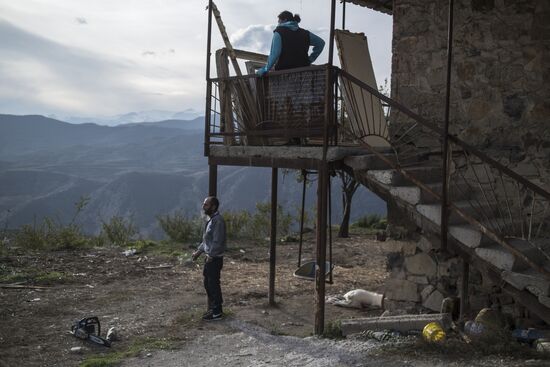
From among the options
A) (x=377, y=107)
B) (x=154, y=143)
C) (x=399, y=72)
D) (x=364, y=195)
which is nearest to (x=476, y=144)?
(x=399, y=72)

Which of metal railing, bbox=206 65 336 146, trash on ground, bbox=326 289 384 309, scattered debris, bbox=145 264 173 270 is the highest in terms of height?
metal railing, bbox=206 65 336 146

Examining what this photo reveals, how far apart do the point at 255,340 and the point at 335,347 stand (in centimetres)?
123

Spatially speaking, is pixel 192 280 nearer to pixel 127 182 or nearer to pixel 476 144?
pixel 476 144

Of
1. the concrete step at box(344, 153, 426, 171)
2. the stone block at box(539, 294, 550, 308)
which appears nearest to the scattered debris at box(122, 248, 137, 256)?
the concrete step at box(344, 153, 426, 171)

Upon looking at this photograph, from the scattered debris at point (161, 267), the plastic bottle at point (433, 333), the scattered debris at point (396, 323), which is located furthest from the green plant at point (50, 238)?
the plastic bottle at point (433, 333)

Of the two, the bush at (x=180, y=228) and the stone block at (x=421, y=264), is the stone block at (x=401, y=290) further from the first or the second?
the bush at (x=180, y=228)

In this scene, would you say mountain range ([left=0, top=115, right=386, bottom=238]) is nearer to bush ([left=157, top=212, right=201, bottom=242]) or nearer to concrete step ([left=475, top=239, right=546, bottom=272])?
bush ([left=157, top=212, right=201, bottom=242])

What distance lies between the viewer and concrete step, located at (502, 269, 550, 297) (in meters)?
5.02

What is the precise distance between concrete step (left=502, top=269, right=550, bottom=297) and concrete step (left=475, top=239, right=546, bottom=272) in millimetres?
64

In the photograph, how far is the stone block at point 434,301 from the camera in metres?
6.82

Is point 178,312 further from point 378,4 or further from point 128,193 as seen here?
point 128,193

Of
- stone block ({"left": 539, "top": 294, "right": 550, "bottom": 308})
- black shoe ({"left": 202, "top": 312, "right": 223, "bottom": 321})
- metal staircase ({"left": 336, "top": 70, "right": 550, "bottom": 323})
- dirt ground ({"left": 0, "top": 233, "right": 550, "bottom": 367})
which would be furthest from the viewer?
black shoe ({"left": 202, "top": 312, "right": 223, "bottom": 321})

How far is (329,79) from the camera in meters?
6.28

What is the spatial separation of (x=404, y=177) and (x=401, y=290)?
1.84m
